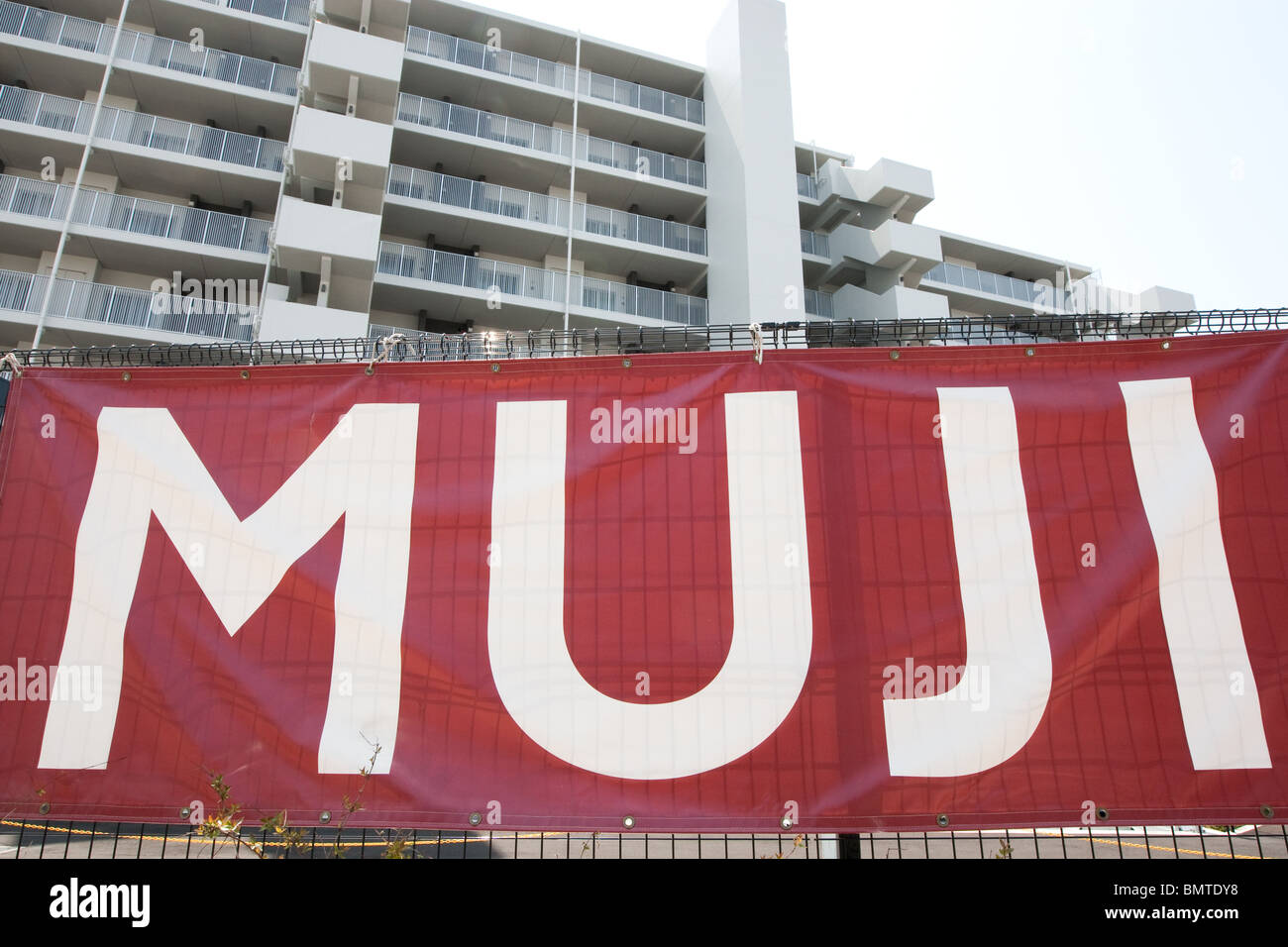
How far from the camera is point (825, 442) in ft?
14.3

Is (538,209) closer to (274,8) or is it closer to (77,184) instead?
(274,8)

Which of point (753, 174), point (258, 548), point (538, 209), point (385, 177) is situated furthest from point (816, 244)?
point (258, 548)

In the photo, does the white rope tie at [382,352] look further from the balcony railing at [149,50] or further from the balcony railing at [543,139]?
the balcony railing at [149,50]

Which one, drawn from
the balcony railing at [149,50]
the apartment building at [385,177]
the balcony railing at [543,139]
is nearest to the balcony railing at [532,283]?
the apartment building at [385,177]

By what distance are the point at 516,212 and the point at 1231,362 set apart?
24091 mm

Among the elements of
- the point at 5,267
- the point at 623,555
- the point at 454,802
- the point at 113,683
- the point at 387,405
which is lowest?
the point at 454,802

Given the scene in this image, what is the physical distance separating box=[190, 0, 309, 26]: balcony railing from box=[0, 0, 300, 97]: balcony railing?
147cm

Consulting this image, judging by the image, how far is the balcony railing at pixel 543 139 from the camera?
25.3m

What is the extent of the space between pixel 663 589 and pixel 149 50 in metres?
27.9

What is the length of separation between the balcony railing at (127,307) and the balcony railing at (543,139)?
366 inches
